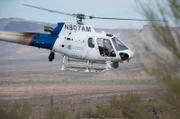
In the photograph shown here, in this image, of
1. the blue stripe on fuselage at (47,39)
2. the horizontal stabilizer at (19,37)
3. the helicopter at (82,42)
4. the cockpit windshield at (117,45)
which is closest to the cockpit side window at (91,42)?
the helicopter at (82,42)

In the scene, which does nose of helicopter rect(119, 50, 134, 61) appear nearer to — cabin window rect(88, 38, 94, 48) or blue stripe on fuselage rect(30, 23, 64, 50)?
cabin window rect(88, 38, 94, 48)

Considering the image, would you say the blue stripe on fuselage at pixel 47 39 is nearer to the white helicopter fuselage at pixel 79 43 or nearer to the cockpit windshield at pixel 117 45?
the white helicopter fuselage at pixel 79 43

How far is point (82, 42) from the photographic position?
24.2 metres

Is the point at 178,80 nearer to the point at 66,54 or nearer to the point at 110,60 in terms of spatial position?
the point at 110,60

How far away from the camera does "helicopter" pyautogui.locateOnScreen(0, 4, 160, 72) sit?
23750 mm

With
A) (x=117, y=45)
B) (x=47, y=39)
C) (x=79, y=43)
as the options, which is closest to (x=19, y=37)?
(x=47, y=39)

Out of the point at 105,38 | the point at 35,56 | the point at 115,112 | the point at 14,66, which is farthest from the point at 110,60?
the point at 35,56

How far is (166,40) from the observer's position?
32.2ft

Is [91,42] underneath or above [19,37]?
underneath

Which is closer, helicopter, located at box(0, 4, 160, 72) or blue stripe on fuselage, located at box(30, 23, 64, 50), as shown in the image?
helicopter, located at box(0, 4, 160, 72)

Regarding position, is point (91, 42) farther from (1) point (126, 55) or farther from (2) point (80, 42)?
(1) point (126, 55)

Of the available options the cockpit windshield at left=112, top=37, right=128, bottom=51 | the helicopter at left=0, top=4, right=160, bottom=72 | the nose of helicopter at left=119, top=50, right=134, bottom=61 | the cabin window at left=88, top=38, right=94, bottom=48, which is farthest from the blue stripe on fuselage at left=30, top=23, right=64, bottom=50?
the nose of helicopter at left=119, top=50, right=134, bottom=61

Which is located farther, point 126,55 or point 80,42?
point 80,42

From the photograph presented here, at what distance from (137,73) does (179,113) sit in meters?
92.3
